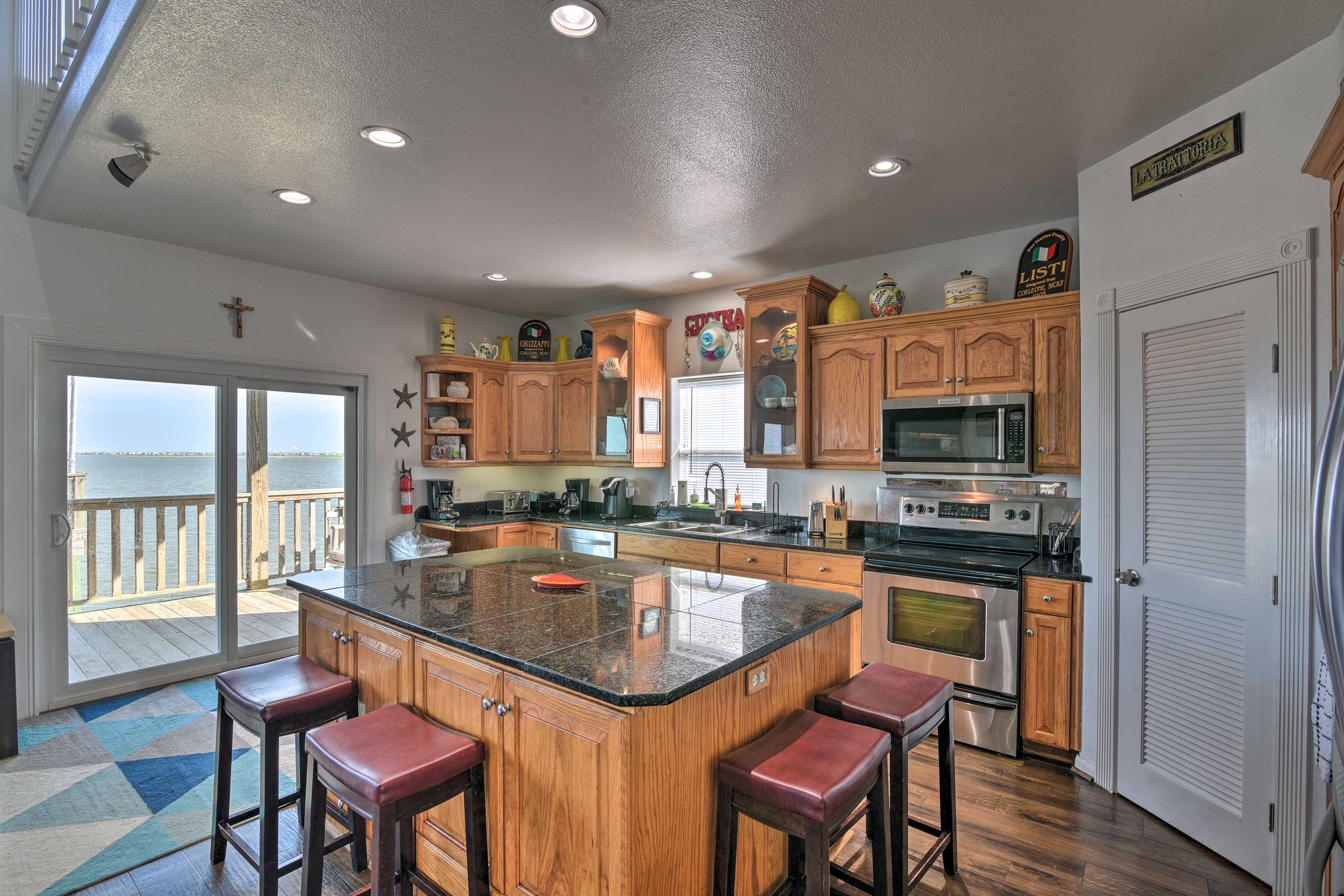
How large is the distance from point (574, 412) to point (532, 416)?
16.1 inches

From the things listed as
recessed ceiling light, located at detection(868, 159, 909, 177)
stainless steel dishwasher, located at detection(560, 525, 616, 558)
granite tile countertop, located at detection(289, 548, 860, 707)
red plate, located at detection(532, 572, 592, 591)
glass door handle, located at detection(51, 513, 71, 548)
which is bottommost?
stainless steel dishwasher, located at detection(560, 525, 616, 558)

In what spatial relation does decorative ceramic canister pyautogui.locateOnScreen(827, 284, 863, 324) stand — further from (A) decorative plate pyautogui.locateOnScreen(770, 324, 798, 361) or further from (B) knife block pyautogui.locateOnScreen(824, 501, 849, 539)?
(B) knife block pyautogui.locateOnScreen(824, 501, 849, 539)

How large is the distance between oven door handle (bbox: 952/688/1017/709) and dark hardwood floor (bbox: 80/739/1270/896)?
0.37 metres

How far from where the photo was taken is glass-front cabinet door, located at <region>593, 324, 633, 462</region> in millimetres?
5031

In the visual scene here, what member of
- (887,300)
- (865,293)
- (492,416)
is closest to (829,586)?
(887,300)

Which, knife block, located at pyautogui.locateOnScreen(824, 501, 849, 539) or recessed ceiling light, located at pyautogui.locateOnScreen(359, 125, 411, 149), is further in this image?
knife block, located at pyautogui.locateOnScreen(824, 501, 849, 539)

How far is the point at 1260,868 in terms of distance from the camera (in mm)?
2096

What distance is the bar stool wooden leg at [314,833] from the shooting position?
1.64 m

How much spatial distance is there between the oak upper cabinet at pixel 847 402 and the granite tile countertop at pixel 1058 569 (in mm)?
998

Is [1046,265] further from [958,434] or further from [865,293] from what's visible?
[865,293]

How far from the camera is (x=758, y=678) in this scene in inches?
70.2

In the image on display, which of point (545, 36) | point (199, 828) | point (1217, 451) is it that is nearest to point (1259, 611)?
point (1217, 451)

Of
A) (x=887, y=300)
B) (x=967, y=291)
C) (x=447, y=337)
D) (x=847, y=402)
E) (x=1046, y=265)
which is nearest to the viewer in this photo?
(x=1046, y=265)

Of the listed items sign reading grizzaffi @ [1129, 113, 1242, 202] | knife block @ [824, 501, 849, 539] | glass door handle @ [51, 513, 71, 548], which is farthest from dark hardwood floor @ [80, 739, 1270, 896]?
sign reading grizzaffi @ [1129, 113, 1242, 202]
